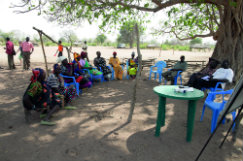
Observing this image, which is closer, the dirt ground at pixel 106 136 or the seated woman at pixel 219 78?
the dirt ground at pixel 106 136

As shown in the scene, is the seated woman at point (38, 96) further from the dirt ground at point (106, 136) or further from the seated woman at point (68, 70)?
the seated woman at point (68, 70)

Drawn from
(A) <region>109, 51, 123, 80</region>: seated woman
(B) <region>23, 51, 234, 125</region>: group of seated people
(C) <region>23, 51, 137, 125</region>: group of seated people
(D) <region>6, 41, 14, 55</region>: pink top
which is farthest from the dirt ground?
(D) <region>6, 41, 14, 55</region>: pink top

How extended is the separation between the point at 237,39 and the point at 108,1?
5327 millimetres

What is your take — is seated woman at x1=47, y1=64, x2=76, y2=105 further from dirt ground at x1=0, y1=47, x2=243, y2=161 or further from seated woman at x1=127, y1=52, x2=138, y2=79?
seated woman at x1=127, y1=52, x2=138, y2=79

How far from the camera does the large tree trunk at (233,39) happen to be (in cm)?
646

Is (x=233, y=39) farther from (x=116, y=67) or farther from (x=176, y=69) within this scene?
(x=116, y=67)

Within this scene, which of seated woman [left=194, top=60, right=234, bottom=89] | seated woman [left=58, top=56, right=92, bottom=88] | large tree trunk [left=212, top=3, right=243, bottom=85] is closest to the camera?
seated woman [left=194, top=60, right=234, bottom=89]

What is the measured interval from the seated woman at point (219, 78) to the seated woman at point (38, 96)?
13.0ft

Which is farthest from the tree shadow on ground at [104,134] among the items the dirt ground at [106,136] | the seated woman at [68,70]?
the seated woman at [68,70]

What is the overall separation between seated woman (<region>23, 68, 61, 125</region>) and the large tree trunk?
21.8ft

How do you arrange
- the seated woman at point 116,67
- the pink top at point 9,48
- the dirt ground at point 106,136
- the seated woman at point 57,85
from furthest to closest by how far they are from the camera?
1. the pink top at point 9,48
2. the seated woman at point 116,67
3. the seated woman at point 57,85
4. the dirt ground at point 106,136

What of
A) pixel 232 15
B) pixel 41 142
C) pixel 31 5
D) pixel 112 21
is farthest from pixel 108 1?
pixel 41 142

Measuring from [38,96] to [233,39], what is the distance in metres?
7.32

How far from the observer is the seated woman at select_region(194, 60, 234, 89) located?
4.56m
